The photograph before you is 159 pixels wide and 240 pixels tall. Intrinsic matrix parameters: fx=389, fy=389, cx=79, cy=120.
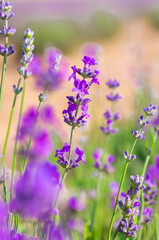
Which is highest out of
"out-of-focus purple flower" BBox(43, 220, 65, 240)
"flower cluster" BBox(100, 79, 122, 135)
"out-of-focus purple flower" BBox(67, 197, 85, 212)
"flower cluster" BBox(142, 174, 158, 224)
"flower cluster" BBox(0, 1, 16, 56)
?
"flower cluster" BBox(0, 1, 16, 56)

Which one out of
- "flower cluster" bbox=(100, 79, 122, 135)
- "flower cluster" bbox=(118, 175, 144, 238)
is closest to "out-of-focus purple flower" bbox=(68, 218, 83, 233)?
"flower cluster" bbox=(100, 79, 122, 135)

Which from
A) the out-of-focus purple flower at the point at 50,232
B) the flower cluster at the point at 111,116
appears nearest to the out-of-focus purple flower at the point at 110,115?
the flower cluster at the point at 111,116

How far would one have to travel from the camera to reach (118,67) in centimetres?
1136

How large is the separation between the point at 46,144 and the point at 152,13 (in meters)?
15.8

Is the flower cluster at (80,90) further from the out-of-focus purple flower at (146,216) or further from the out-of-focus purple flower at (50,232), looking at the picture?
the out-of-focus purple flower at (146,216)

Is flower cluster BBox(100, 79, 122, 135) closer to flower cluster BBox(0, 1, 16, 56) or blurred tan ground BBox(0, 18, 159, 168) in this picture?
flower cluster BBox(0, 1, 16, 56)

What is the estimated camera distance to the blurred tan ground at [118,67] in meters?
7.15

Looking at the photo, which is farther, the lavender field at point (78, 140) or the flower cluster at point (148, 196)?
the flower cluster at point (148, 196)

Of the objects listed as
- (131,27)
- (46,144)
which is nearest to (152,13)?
(131,27)

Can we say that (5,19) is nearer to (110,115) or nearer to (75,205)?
(110,115)

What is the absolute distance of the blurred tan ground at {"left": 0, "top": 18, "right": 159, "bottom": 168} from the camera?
715 centimetres

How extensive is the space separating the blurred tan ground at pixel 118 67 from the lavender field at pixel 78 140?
4 centimetres

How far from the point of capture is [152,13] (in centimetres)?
1714

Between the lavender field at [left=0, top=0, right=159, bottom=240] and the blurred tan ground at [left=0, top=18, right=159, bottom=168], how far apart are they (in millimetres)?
41
